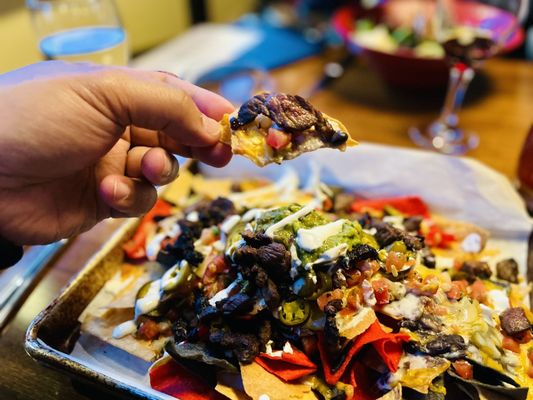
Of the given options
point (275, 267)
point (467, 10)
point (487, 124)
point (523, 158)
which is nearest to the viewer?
point (275, 267)

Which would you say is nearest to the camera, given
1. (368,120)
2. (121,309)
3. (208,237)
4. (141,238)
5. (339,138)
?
(339,138)

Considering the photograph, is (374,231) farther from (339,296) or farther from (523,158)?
(523,158)

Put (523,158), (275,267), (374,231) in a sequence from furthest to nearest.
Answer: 1. (523,158)
2. (374,231)
3. (275,267)

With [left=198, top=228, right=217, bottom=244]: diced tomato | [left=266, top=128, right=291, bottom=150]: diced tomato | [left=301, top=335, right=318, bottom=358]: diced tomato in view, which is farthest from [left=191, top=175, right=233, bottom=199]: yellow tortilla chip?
[left=301, top=335, right=318, bottom=358]: diced tomato

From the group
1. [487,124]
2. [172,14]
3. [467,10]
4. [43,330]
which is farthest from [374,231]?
[172,14]

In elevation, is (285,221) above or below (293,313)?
above

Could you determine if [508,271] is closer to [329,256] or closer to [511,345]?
[511,345]

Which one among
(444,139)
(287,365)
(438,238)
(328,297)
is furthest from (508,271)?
(444,139)
